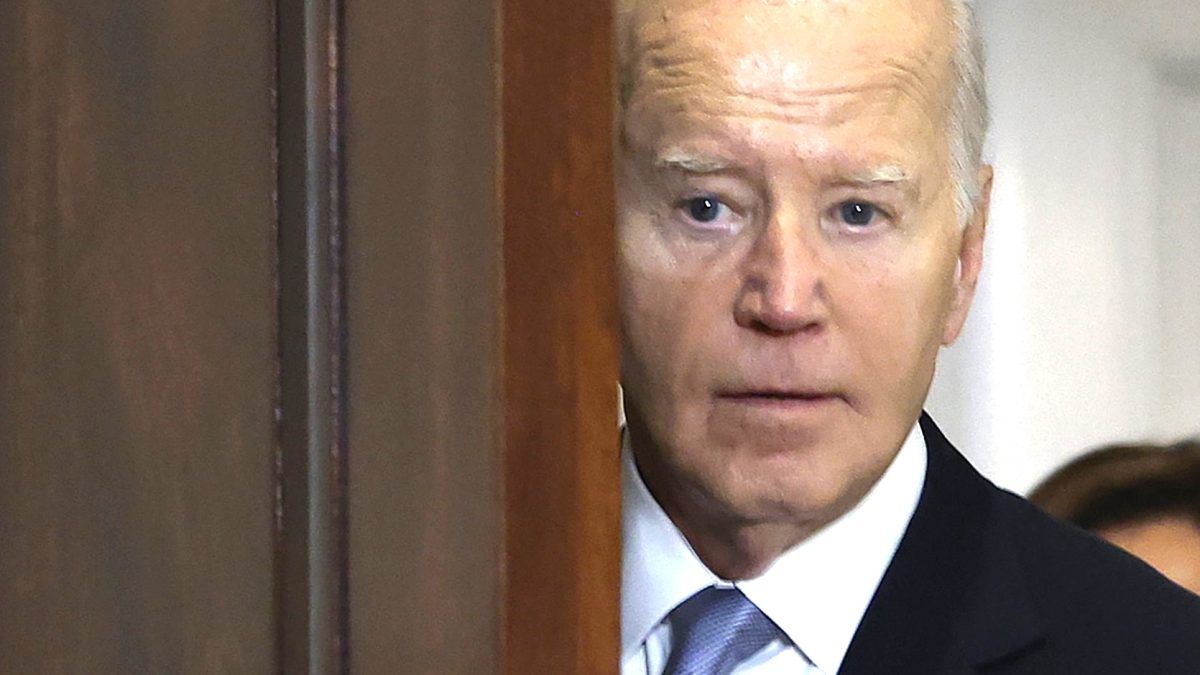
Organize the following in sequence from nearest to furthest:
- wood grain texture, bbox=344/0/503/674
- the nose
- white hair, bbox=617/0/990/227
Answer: wood grain texture, bbox=344/0/503/674 < the nose < white hair, bbox=617/0/990/227

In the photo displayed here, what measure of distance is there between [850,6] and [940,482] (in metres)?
0.24

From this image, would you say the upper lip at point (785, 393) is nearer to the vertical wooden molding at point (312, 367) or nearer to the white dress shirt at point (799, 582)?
the white dress shirt at point (799, 582)

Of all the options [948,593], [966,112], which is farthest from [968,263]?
[948,593]

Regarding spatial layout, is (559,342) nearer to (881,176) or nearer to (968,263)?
(881,176)

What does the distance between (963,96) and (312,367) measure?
2.10 feet

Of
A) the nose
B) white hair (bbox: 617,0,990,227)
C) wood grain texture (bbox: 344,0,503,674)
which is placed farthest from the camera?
white hair (bbox: 617,0,990,227)

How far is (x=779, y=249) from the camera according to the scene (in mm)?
829

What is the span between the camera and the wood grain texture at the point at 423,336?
38cm

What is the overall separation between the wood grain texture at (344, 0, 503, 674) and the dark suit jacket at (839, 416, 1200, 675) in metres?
0.51

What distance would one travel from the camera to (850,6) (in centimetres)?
88

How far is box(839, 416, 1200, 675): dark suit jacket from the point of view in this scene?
2.80 feet

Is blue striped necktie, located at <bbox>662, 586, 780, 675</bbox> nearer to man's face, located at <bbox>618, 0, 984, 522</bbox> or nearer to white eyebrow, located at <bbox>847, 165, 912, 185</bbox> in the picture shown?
man's face, located at <bbox>618, 0, 984, 522</bbox>

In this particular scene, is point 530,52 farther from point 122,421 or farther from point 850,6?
point 850,6

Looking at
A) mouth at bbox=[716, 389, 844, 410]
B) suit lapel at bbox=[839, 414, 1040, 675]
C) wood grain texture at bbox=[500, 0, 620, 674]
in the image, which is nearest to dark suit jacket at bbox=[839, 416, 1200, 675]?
suit lapel at bbox=[839, 414, 1040, 675]
